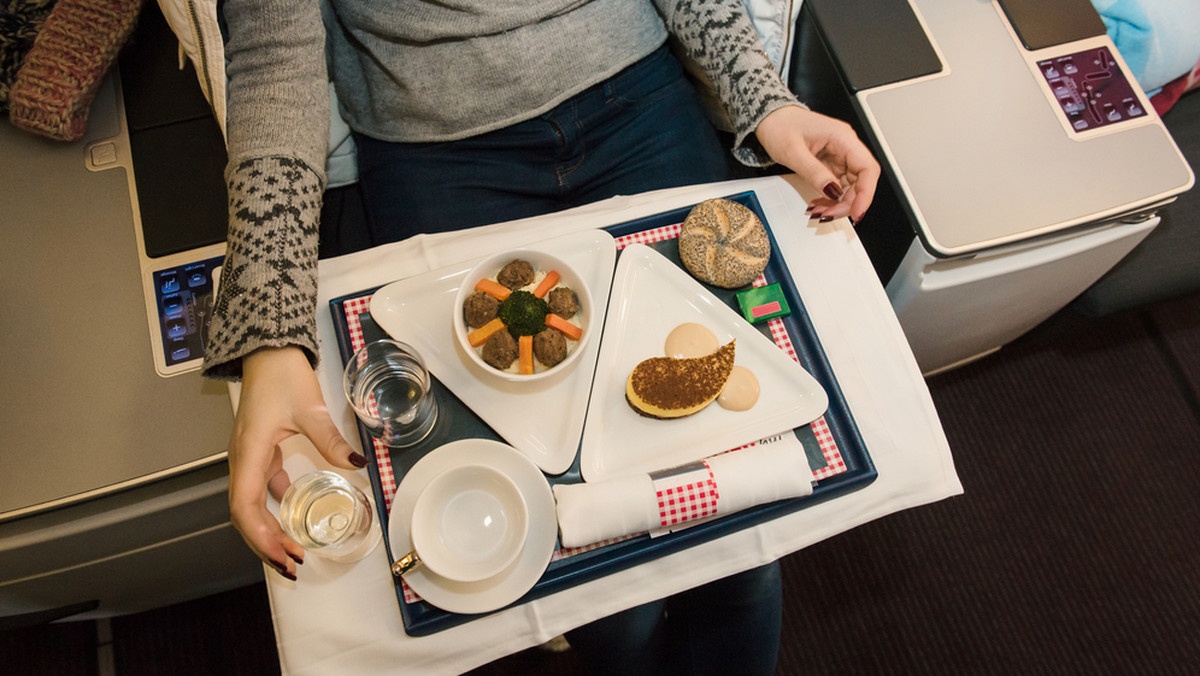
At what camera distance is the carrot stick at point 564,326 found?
2.63ft

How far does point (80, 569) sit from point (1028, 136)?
5.13ft

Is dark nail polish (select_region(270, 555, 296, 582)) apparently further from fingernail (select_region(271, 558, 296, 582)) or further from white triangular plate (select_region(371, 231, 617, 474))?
white triangular plate (select_region(371, 231, 617, 474))

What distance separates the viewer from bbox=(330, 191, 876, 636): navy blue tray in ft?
2.42

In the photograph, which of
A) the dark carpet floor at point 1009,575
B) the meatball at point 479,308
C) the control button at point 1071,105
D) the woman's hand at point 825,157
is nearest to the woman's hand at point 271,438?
the meatball at point 479,308

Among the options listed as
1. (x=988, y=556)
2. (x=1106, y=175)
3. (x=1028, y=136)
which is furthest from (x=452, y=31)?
(x=988, y=556)

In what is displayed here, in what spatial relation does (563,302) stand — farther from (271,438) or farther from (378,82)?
(378,82)

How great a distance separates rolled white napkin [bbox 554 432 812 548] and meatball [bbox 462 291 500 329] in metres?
0.23

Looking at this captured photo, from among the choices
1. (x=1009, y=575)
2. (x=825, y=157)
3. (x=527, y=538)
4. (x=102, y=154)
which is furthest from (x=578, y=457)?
(x=1009, y=575)

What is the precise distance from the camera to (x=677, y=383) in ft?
2.57

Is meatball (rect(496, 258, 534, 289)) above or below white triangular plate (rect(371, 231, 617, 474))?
above

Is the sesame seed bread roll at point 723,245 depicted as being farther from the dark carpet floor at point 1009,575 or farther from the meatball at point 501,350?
the dark carpet floor at point 1009,575

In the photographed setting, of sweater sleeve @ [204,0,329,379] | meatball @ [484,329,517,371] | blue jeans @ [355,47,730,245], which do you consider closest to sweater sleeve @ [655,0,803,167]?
blue jeans @ [355,47,730,245]

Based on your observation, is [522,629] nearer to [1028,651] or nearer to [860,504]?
[860,504]

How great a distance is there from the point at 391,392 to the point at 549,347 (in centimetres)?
22
